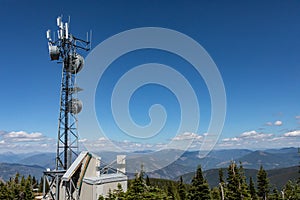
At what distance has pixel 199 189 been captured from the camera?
31547 millimetres

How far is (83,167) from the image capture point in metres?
16.0

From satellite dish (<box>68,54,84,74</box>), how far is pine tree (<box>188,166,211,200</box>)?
802 inches

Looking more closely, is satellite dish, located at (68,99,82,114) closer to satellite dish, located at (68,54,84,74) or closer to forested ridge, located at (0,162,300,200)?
satellite dish, located at (68,54,84,74)

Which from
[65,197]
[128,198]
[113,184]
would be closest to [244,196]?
[113,184]

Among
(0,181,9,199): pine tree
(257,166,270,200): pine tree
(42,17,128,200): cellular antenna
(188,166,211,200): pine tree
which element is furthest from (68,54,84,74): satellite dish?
(257,166,270,200): pine tree

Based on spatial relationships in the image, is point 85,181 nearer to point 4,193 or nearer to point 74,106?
point 74,106

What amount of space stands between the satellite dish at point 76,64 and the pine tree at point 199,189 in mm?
20366

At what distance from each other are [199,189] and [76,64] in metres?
21.9

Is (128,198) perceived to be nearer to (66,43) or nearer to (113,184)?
(113,184)

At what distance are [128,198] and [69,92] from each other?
7.71 metres

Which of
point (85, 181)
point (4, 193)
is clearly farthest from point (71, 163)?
point (4, 193)

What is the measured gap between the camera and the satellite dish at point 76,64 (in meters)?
17.4

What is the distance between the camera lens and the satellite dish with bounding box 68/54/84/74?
17406mm

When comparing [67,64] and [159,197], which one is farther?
[67,64]
